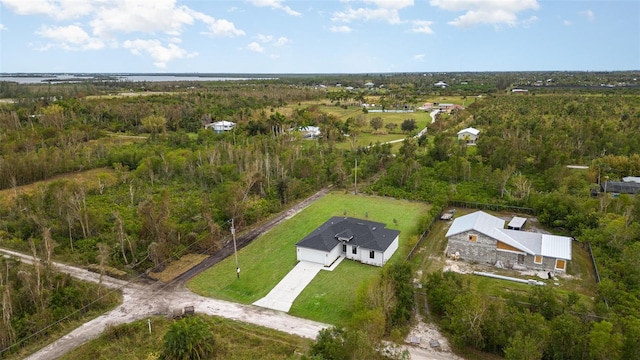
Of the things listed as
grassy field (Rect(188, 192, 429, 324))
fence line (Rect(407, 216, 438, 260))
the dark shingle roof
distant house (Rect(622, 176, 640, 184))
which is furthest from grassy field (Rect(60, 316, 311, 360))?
distant house (Rect(622, 176, 640, 184))

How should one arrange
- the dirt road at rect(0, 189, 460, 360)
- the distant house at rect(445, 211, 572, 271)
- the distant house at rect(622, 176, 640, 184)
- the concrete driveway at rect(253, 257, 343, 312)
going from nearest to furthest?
the dirt road at rect(0, 189, 460, 360), the concrete driveway at rect(253, 257, 343, 312), the distant house at rect(445, 211, 572, 271), the distant house at rect(622, 176, 640, 184)

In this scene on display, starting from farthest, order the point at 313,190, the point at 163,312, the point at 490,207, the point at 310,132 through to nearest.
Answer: the point at 310,132 < the point at 313,190 < the point at 490,207 < the point at 163,312

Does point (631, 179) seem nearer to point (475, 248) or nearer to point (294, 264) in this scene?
point (475, 248)

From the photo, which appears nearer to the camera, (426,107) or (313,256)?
(313,256)

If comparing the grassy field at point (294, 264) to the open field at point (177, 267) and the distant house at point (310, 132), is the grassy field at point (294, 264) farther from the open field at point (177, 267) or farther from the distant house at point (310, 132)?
the distant house at point (310, 132)

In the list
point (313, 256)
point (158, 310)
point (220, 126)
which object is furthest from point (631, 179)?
point (220, 126)

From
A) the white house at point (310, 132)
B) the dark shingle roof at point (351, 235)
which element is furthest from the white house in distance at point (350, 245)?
the white house at point (310, 132)

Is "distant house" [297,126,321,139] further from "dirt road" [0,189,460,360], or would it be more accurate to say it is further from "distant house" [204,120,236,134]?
"dirt road" [0,189,460,360]
